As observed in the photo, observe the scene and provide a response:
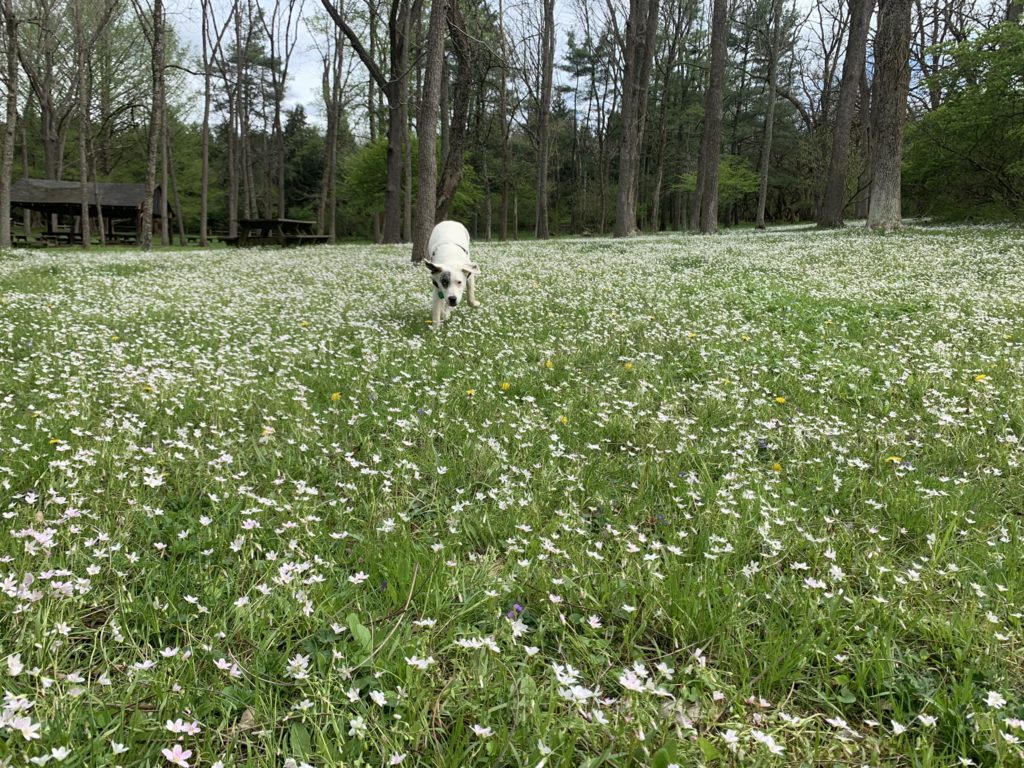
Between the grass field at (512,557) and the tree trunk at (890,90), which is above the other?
the tree trunk at (890,90)

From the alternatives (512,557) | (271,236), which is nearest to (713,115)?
(271,236)

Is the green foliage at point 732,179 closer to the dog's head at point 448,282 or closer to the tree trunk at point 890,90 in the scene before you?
the tree trunk at point 890,90

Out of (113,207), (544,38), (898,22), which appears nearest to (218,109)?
(113,207)

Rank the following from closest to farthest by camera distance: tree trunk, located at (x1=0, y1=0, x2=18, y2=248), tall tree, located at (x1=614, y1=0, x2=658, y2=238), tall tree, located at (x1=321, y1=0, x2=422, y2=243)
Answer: tree trunk, located at (x1=0, y1=0, x2=18, y2=248)
tall tree, located at (x1=321, y1=0, x2=422, y2=243)
tall tree, located at (x1=614, y1=0, x2=658, y2=238)

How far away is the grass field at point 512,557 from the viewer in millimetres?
2053

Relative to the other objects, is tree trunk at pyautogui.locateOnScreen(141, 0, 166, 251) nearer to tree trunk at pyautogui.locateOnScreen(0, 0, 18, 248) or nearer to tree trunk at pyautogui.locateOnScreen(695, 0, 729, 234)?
tree trunk at pyautogui.locateOnScreen(0, 0, 18, 248)

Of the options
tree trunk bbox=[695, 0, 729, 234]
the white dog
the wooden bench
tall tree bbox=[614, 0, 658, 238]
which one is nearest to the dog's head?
the white dog

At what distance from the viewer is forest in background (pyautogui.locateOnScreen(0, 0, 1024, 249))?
22.9 m

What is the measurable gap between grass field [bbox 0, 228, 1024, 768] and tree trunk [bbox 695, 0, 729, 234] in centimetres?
2565

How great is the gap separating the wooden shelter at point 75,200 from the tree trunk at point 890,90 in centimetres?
4375

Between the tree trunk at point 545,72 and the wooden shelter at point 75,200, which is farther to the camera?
the wooden shelter at point 75,200

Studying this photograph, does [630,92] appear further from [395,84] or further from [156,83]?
[156,83]

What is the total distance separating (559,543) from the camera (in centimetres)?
323

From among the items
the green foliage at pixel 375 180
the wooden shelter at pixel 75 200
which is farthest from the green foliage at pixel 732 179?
the wooden shelter at pixel 75 200
